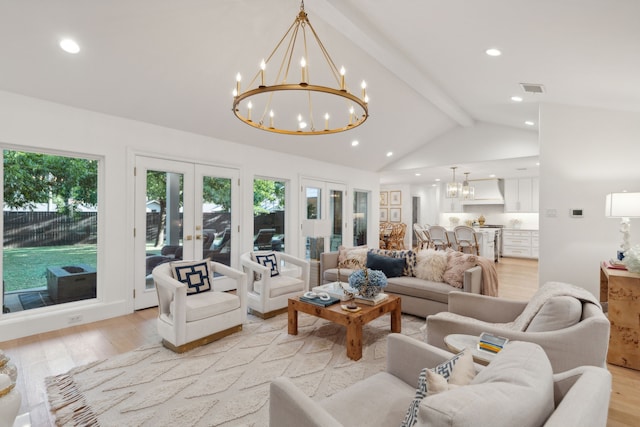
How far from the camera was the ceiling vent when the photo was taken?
3.60m

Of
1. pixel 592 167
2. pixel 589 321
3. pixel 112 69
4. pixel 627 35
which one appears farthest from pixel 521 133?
pixel 112 69

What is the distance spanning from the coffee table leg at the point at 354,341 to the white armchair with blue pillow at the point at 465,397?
1136mm

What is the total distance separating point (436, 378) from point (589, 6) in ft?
7.94

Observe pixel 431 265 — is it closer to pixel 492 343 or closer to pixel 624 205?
pixel 624 205

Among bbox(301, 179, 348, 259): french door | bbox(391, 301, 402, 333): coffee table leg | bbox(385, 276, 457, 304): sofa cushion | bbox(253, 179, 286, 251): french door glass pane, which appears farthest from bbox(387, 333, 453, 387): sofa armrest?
bbox(253, 179, 286, 251): french door glass pane

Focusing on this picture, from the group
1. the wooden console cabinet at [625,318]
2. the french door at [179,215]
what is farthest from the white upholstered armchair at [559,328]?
the french door at [179,215]

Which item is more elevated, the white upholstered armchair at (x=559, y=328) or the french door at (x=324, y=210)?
the french door at (x=324, y=210)

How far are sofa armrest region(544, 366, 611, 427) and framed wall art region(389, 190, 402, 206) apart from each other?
398 inches

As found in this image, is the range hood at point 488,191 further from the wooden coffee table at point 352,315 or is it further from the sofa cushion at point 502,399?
the sofa cushion at point 502,399

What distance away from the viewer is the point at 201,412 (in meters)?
2.07

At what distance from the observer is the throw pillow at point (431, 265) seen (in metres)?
3.92

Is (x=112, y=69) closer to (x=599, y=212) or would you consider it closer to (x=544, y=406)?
(x=544, y=406)

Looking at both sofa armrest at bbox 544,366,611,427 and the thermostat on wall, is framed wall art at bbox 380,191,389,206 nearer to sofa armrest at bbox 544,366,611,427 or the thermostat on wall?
the thermostat on wall

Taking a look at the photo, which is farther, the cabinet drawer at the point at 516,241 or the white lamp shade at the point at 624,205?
the cabinet drawer at the point at 516,241
